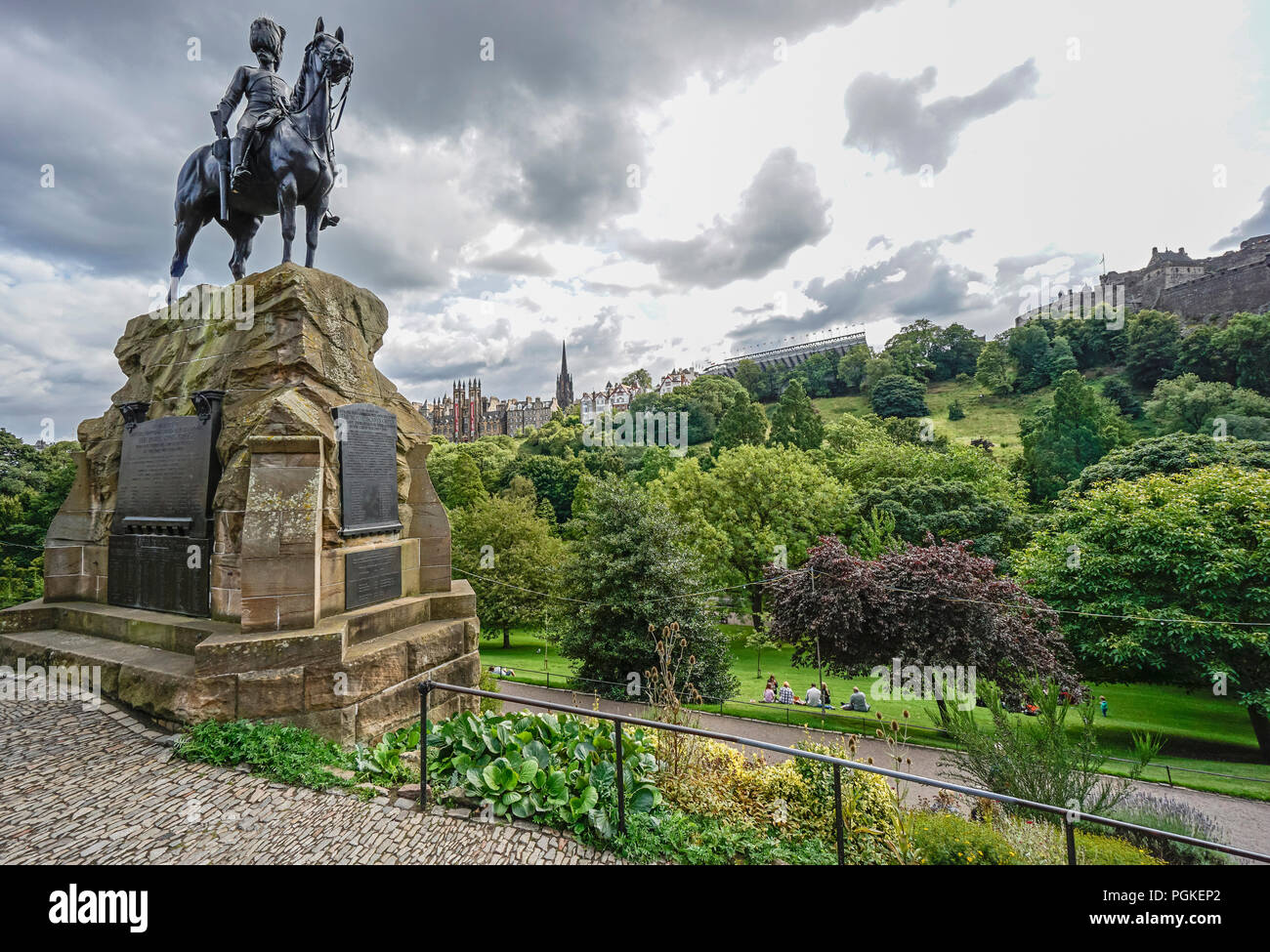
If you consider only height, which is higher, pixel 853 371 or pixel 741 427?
pixel 853 371

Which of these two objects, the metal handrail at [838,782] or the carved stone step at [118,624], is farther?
the carved stone step at [118,624]

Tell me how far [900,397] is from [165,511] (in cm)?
8480

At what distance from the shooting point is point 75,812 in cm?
405

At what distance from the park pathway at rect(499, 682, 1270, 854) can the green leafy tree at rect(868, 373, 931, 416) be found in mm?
70738

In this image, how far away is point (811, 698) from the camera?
1797cm

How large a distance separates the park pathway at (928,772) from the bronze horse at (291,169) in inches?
372

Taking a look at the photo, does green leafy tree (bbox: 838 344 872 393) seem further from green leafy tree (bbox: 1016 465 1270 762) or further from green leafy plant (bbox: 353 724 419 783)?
green leafy plant (bbox: 353 724 419 783)

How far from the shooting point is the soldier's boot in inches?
294

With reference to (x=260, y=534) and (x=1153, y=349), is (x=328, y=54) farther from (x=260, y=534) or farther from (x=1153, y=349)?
(x=1153, y=349)

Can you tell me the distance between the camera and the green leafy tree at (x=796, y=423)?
4772 centimetres

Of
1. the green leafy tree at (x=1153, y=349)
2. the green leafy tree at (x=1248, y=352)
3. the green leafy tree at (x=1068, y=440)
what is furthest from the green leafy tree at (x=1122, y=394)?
the green leafy tree at (x=1068, y=440)

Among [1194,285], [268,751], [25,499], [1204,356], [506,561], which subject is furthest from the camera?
[1194,285]

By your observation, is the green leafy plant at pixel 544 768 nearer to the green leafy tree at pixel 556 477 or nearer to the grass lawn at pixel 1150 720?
the grass lawn at pixel 1150 720

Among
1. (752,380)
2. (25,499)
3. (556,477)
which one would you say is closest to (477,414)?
(752,380)
